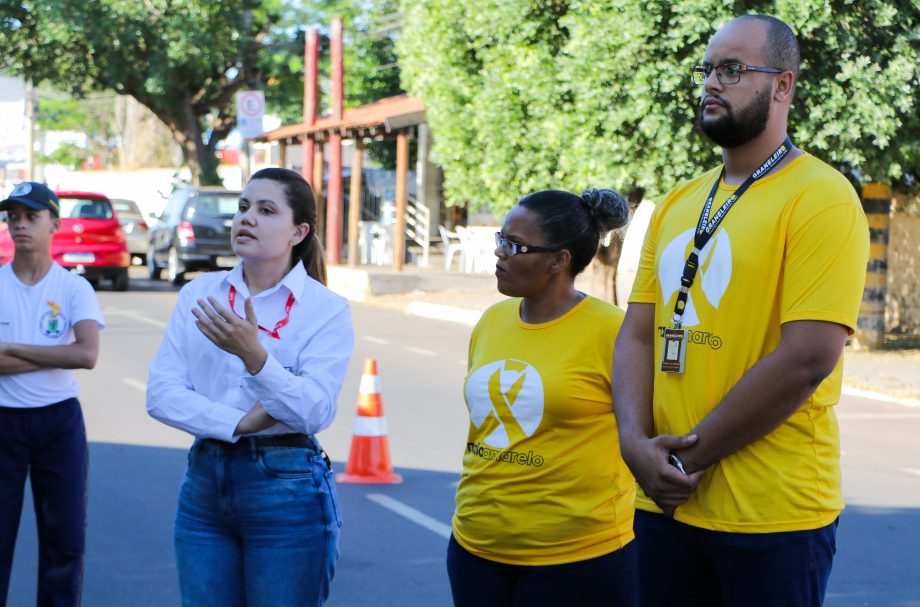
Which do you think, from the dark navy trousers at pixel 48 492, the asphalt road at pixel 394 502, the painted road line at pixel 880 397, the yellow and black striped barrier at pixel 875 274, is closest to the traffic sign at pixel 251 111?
the yellow and black striped barrier at pixel 875 274

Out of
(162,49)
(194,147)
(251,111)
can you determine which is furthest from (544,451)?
(194,147)

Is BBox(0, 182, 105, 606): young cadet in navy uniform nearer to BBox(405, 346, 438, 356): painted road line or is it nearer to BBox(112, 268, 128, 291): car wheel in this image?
BBox(405, 346, 438, 356): painted road line

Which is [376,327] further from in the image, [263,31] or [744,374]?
[263,31]

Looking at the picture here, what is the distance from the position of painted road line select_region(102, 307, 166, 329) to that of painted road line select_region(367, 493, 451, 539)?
424 inches

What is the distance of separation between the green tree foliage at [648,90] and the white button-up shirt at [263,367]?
12243 millimetres

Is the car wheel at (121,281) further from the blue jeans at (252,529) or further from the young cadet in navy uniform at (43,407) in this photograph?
A: the blue jeans at (252,529)

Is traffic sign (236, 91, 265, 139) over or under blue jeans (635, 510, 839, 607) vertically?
over

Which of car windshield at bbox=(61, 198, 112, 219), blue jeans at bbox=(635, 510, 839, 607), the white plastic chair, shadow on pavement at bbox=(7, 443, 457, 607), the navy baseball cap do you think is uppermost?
the navy baseball cap

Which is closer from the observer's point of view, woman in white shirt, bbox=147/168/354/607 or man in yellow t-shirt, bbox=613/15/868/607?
man in yellow t-shirt, bbox=613/15/868/607

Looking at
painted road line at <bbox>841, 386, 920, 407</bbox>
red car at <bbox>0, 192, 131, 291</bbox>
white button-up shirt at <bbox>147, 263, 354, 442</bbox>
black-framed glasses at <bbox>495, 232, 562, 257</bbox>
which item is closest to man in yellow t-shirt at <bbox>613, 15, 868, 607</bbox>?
black-framed glasses at <bbox>495, 232, 562, 257</bbox>

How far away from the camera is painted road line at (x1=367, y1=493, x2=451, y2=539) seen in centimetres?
754

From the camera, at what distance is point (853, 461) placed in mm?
9883

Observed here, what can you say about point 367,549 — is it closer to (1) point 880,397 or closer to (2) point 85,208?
(1) point 880,397

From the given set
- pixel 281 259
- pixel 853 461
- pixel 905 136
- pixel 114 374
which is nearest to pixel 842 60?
pixel 905 136
